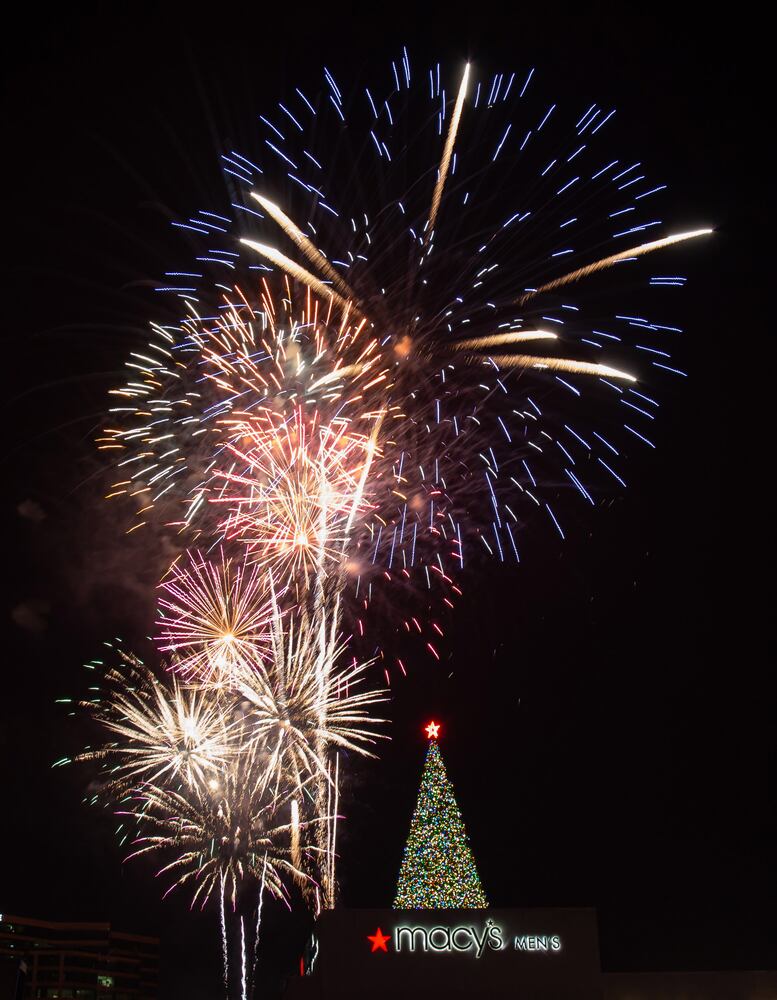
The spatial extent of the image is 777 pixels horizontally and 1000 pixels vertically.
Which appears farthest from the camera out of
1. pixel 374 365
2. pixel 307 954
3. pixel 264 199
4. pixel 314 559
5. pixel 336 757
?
pixel 307 954

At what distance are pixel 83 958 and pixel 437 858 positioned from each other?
9276 cm

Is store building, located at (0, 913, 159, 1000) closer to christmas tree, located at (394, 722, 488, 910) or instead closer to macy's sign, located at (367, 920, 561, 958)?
christmas tree, located at (394, 722, 488, 910)

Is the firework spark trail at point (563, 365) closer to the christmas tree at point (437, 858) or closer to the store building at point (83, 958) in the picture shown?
the christmas tree at point (437, 858)

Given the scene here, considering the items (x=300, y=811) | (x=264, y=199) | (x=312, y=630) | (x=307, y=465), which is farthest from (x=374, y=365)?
(x=300, y=811)

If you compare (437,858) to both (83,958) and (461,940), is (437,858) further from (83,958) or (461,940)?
(83,958)

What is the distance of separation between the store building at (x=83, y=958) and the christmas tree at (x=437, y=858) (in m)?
68.9

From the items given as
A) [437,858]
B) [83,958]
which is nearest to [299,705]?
[437,858]

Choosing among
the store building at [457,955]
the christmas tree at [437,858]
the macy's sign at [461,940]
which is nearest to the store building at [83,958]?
the christmas tree at [437,858]

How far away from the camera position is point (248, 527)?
20000 millimetres

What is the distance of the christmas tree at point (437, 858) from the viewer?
21047mm

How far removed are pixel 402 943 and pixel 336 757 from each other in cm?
420

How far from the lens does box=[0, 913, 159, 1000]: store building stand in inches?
3408

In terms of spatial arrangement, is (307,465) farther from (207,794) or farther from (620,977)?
(620,977)

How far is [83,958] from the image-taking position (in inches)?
3925
